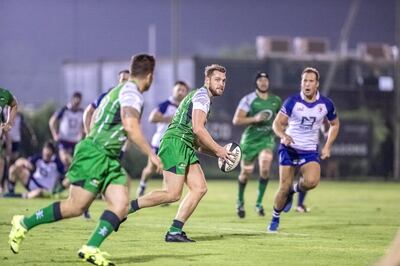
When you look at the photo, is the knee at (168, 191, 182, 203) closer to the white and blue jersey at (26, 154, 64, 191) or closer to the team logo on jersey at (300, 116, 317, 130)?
the team logo on jersey at (300, 116, 317, 130)

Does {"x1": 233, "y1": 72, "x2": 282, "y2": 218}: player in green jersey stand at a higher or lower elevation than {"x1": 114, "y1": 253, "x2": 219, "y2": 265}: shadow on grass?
higher

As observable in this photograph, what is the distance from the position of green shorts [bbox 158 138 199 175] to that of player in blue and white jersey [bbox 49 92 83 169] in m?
12.4

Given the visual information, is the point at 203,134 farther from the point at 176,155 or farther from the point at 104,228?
the point at 104,228

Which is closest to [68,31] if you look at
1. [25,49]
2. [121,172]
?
[25,49]

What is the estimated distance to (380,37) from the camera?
347 ft

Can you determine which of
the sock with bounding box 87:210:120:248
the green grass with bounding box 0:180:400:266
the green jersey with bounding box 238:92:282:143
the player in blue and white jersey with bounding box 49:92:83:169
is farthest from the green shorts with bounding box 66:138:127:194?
the player in blue and white jersey with bounding box 49:92:83:169

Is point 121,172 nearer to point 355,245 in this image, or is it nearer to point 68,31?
point 355,245

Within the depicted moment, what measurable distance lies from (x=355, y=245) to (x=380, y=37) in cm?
9158

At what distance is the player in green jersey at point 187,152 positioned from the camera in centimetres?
1531

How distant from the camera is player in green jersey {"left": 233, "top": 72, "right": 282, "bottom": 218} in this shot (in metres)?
22.3

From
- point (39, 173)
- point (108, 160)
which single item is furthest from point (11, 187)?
point (108, 160)

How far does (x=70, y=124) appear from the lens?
92.7 ft

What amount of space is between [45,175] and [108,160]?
15186 millimetres

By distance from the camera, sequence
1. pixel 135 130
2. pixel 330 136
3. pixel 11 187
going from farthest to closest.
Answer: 1. pixel 11 187
2. pixel 330 136
3. pixel 135 130
